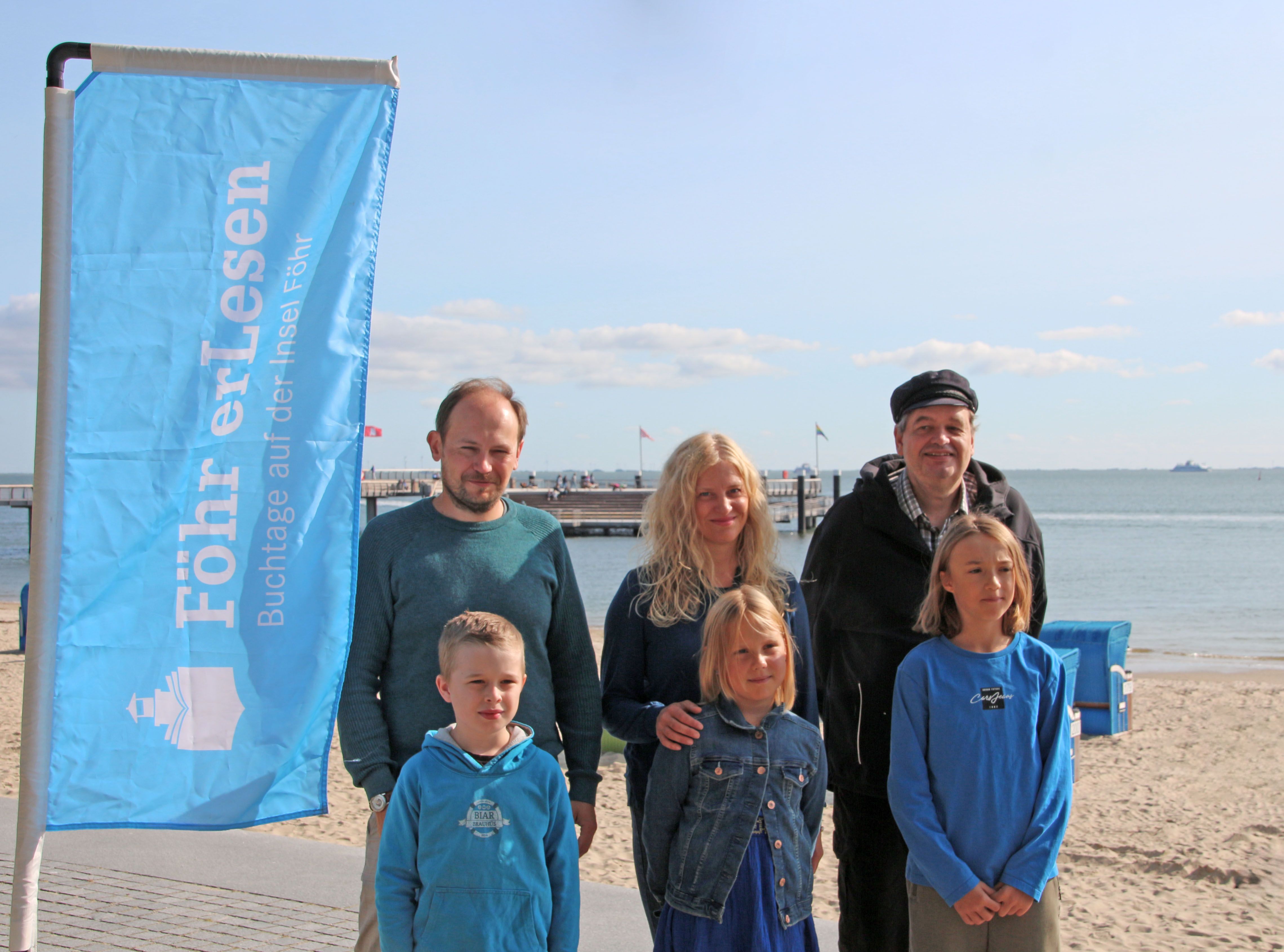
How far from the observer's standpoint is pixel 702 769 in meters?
2.65

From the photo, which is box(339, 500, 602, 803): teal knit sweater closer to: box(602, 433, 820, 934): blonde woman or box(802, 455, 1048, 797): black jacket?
box(602, 433, 820, 934): blonde woman

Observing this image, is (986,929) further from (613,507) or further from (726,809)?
(613,507)

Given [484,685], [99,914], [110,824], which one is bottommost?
[99,914]

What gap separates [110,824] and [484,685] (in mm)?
1008

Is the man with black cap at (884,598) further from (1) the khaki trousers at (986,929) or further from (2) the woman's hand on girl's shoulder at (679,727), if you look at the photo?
(2) the woman's hand on girl's shoulder at (679,727)

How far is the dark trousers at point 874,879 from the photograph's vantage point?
305cm

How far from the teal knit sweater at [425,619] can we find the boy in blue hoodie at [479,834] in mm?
258

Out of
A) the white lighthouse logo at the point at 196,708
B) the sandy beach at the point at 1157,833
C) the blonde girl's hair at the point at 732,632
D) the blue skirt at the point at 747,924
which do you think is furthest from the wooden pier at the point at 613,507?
the white lighthouse logo at the point at 196,708

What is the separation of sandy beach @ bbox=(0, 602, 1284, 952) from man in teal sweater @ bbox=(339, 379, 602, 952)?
8.47 ft

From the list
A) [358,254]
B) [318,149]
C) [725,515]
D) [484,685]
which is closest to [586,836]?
[484,685]

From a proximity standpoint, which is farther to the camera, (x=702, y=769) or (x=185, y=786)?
(x=702, y=769)

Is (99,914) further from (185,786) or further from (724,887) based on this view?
(724,887)

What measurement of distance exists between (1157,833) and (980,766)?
182 inches

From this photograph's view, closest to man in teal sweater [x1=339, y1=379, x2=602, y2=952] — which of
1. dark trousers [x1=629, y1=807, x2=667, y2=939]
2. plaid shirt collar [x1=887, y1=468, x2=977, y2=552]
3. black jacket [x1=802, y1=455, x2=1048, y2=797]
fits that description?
dark trousers [x1=629, y1=807, x2=667, y2=939]
